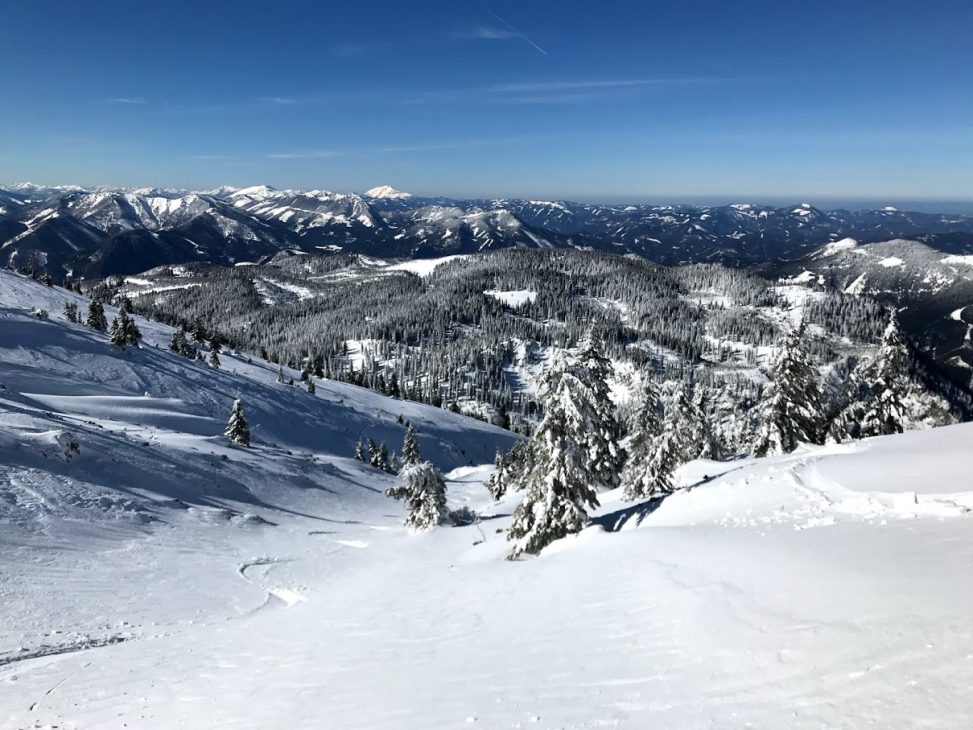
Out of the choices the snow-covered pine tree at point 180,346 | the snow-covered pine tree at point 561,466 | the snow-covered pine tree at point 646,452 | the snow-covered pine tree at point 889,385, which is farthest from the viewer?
the snow-covered pine tree at point 180,346

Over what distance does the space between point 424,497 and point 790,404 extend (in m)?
28.9

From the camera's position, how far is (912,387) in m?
39.4

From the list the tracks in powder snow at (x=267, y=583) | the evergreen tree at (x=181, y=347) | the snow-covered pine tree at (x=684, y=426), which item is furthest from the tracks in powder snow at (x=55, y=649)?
the evergreen tree at (x=181, y=347)

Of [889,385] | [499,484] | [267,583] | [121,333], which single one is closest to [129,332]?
[121,333]

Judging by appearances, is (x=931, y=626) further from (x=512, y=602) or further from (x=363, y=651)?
(x=363, y=651)

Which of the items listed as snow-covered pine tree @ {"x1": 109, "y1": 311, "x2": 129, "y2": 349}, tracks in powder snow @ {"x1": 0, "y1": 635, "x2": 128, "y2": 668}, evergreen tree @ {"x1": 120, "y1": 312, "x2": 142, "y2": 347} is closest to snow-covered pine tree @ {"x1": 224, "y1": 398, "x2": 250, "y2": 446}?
snow-covered pine tree @ {"x1": 109, "y1": 311, "x2": 129, "y2": 349}

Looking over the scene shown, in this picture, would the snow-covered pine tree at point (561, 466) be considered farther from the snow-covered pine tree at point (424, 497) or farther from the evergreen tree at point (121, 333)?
the evergreen tree at point (121, 333)

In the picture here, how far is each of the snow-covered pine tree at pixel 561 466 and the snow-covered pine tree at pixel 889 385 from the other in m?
27.4

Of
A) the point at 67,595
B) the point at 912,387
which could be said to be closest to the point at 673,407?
the point at 912,387

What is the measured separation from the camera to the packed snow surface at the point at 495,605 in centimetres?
854

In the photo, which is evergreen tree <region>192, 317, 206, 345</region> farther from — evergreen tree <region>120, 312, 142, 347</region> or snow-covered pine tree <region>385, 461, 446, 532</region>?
snow-covered pine tree <region>385, 461, 446, 532</region>

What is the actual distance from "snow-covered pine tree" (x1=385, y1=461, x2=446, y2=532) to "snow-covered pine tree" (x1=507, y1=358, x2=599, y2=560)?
1787cm

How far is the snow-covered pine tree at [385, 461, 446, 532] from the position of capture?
42000mm

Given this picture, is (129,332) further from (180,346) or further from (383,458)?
(383,458)
